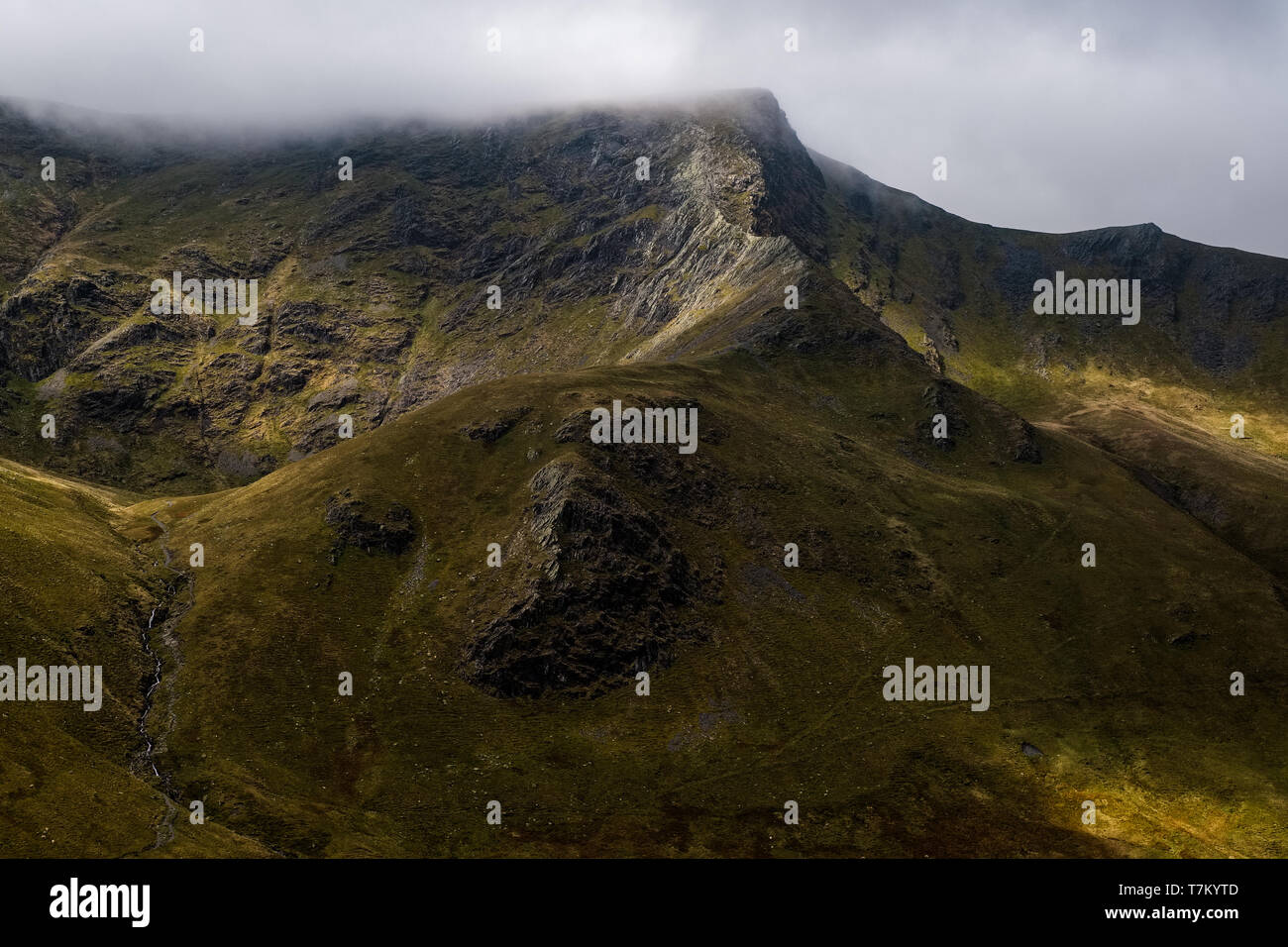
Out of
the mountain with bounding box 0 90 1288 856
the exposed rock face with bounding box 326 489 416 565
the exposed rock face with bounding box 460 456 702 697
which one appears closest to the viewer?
the mountain with bounding box 0 90 1288 856

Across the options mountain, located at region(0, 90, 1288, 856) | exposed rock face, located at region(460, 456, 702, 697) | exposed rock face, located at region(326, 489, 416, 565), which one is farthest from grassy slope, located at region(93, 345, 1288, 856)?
exposed rock face, located at region(460, 456, 702, 697)

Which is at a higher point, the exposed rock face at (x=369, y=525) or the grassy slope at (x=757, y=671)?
the exposed rock face at (x=369, y=525)

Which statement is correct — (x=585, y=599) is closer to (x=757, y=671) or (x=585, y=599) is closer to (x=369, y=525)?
(x=757, y=671)

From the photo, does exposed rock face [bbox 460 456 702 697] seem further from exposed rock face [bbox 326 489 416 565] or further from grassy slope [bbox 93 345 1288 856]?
exposed rock face [bbox 326 489 416 565]

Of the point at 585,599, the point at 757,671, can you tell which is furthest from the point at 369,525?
the point at 757,671

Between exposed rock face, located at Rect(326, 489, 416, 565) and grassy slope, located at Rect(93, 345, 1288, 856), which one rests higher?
exposed rock face, located at Rect(326, 489, 416, 565)

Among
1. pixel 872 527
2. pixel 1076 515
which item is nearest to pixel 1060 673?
pixel 872 527

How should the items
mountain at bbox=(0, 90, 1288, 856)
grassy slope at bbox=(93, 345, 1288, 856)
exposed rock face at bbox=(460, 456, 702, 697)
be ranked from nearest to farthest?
mountain at bbox=(0, 90, 1288, 856) → grassy slope at bbox=(93, 345, 1288, 856) → exposed rock face at bbox=(460, 456, 702, 697)

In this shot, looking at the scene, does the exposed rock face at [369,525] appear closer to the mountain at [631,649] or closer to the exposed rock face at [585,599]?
the mountain at [631,649]

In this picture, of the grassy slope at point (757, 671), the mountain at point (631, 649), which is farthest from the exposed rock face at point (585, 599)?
the grassy slope at point (757, 671)

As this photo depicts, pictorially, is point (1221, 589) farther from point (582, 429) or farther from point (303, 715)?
point (303, 715)
